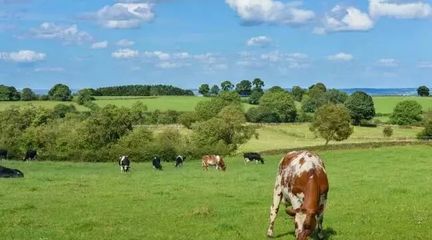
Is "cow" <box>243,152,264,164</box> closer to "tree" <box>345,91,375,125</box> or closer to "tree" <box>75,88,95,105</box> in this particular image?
"tree" <box>345,91,375,125</box>

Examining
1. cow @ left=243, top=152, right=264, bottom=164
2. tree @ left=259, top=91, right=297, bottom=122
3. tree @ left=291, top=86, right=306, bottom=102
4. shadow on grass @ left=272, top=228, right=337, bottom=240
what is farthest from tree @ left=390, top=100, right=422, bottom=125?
shadow on grass @ left=272, top=228, right=337, bottom=240

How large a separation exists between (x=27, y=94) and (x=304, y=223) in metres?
146

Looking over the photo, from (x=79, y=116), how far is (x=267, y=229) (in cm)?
9414

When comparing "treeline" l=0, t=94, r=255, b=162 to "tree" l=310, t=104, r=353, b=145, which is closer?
"treeline" l=0, t=94, r=255, b=162

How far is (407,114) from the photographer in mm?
127375

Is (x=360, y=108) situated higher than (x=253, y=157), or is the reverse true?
(x=360, y=108)

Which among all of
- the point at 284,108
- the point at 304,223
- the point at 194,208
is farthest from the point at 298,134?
the point at 304,223

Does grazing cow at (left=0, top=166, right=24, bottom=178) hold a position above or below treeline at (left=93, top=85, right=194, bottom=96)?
below

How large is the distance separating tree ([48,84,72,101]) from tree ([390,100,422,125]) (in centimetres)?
8287

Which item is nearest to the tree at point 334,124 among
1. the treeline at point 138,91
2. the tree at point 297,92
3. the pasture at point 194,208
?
the pasture at point 194,208

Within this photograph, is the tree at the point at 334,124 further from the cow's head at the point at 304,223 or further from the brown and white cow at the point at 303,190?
the cow's head at the point at 304,223

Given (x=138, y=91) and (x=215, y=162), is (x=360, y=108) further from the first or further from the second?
(x=215, y=162)

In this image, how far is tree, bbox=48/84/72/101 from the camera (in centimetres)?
15175

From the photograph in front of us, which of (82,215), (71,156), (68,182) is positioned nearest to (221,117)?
(71,156)
